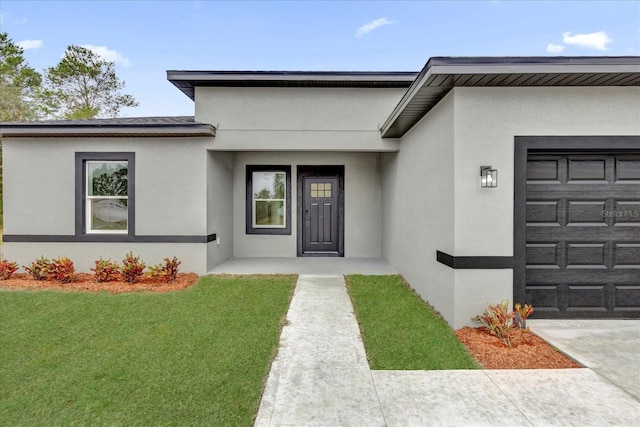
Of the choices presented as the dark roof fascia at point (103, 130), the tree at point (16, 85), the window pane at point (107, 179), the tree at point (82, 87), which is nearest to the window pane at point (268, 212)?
the dark roof fascia at point (103, 130)

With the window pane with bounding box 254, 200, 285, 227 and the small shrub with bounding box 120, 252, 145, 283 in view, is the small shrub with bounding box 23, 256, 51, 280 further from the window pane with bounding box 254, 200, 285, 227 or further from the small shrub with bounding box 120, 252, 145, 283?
the window pane with bounding box 254, 200, 285, 227

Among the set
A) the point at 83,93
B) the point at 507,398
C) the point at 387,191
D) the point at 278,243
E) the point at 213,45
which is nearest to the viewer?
the point at 507,398

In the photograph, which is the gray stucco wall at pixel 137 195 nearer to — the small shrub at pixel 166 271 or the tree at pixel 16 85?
the small shrub at pixel 166 271

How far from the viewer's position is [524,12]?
1238cm

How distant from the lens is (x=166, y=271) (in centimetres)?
620

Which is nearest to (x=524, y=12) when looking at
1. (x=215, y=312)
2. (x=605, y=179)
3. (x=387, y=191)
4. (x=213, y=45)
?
(x=387, y=191)

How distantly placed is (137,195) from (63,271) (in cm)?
193

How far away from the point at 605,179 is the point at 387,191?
4.25 m

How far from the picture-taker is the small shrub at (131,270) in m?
6.11

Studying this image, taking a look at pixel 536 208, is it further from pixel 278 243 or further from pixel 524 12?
pixel 524 12

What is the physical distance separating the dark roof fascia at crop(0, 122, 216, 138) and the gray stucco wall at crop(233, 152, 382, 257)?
211 centimetres

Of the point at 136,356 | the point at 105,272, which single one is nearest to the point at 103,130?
the point at 105,272

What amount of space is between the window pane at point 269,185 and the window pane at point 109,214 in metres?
3.13

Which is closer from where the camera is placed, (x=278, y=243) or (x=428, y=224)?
(x=428, y=224)
